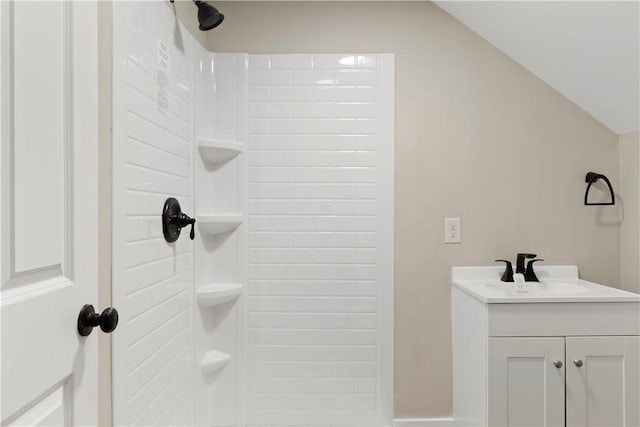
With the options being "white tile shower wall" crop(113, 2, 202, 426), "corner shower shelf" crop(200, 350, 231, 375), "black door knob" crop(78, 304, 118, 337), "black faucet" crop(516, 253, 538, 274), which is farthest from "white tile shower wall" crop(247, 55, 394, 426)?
"black door knob" crop(78, 304, 118, 337)

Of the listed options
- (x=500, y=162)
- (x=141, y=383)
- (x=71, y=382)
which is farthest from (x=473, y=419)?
(x=71, y=382)

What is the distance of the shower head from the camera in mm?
1617

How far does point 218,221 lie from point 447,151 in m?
1.17

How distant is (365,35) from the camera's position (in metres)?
2.09

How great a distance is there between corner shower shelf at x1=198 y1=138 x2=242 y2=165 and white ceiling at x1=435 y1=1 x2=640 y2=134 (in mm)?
1231

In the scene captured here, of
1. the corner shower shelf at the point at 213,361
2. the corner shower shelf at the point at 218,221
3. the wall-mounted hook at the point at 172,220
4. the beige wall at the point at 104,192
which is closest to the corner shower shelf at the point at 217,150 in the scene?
the corner shower shelf at the point at 218,221

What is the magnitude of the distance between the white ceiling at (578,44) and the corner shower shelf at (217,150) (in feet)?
4.04

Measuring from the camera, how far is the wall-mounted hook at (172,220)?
153 centimetres

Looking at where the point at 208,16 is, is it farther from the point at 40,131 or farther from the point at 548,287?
the point at 548,287

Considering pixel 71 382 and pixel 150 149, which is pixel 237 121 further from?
pixel 71 382

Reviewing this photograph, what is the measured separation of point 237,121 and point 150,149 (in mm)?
704

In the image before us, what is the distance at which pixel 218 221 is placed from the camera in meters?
1.93

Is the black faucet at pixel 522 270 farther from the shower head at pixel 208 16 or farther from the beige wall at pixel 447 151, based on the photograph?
the shower head at pixel 208 16

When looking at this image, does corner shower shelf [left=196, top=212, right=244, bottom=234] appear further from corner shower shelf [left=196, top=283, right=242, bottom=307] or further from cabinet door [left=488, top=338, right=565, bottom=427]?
cabinet door [left=488, top=338, right=565, bottom=427]
